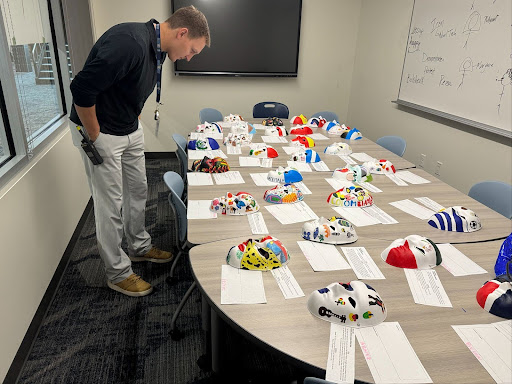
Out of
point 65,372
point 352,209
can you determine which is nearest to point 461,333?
point 352,209

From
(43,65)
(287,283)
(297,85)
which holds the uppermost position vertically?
(43,65)

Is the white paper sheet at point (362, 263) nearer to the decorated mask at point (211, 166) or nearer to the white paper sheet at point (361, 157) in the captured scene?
the decorated mask at point (211, 166)

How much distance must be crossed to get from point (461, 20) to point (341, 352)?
3416mm

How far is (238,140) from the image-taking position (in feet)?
9.60

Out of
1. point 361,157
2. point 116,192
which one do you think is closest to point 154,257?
point 116,192

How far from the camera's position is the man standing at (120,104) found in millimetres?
1828

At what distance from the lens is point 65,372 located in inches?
72.2

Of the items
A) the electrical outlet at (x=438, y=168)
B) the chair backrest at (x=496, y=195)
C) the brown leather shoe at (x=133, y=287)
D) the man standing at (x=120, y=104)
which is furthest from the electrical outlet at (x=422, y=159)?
the brown leather shoe at (x=133, y=287)

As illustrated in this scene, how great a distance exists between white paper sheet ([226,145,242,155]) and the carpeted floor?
885mm

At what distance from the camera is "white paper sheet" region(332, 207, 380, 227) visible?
1.77m

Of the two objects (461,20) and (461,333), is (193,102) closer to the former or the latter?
(461,20)

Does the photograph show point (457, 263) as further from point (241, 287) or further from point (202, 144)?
point (202, 144)

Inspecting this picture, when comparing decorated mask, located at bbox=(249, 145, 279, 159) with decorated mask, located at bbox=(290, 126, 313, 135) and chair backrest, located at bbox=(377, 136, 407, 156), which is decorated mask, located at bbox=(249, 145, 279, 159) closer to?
decorated mask, located at bbox=(290, 126, 313, 135)

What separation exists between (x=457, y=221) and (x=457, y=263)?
32cm
